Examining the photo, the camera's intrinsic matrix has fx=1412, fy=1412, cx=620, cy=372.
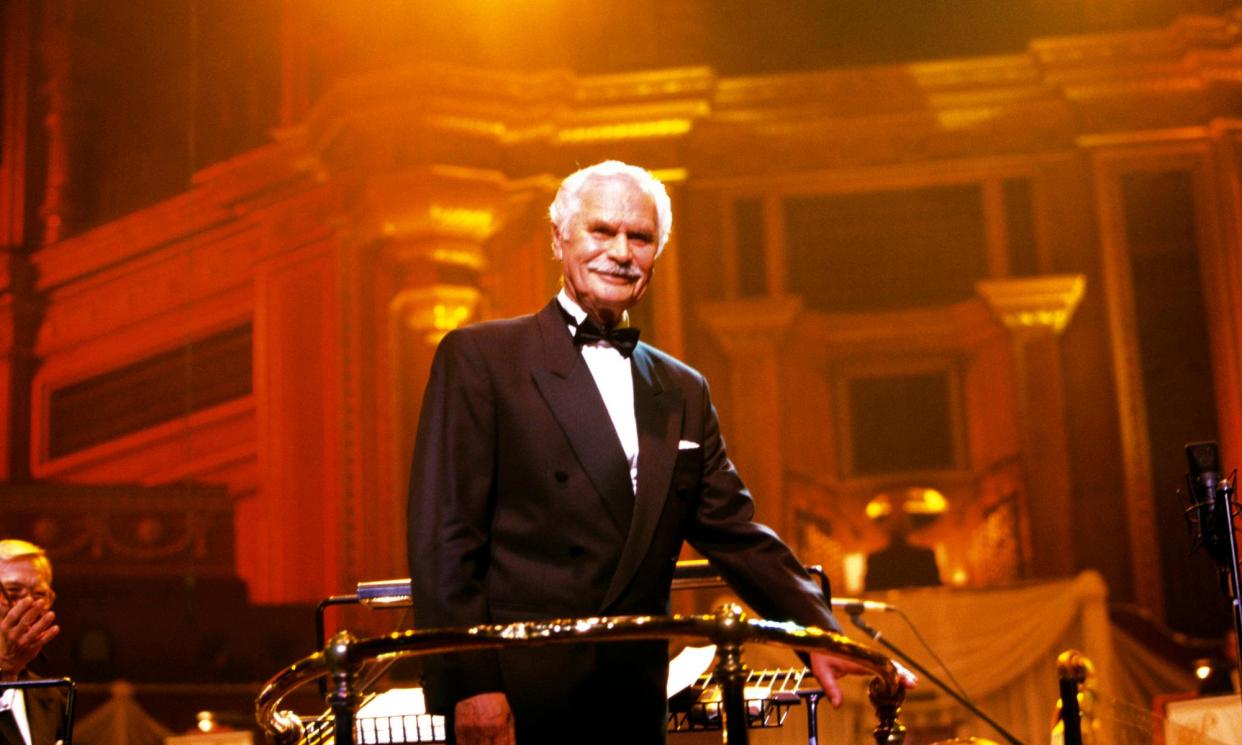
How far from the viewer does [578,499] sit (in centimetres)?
175

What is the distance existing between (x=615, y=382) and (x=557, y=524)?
238 millimetres

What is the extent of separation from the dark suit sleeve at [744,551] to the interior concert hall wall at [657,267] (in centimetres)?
578

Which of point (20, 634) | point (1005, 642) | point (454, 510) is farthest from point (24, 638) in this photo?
point (1005, 642)

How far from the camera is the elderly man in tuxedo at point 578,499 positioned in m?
1.66

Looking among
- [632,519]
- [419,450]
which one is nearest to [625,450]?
[632,519]

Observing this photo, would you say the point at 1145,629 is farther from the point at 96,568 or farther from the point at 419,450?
the point at 419,450

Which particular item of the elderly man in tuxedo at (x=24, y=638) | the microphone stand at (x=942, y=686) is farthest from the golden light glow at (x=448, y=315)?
the elderly man in tuxedo at (x=24, y=638)

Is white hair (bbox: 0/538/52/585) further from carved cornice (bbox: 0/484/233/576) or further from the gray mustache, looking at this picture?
carved cornice (bbox: 0/484/233/576)

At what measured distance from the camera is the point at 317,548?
7.64 meters

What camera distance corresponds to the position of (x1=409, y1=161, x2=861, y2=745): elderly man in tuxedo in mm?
1655

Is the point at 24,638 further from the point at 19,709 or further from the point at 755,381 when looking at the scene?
the point at 755,381

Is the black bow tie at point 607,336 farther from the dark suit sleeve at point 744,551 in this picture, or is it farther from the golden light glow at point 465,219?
the golden light glow at point 465,219

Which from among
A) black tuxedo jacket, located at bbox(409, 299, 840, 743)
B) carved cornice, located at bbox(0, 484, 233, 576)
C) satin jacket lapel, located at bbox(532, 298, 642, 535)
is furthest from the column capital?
satin jacket lapel, located at bbox(532, 298, 642, 535)

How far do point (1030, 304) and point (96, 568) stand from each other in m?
5.22
